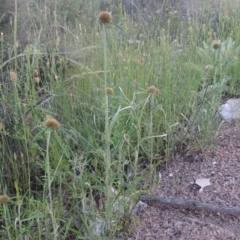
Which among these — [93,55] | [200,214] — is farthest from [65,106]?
[200,214]

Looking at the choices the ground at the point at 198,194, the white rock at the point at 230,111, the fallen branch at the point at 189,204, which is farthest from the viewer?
the white rock at the point at 230,111

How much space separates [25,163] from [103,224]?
0.67 m

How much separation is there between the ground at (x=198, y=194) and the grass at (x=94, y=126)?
8 cm

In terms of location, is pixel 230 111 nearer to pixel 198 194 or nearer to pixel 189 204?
pixel 198 194

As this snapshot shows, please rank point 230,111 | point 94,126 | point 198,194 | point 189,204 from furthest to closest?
point 230,111 → point 94,126 → point 198,194 → point 189,204

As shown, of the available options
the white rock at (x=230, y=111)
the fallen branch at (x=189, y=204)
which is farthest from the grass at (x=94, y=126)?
the white rock at (x=230, y=111)

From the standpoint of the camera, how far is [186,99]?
312cm

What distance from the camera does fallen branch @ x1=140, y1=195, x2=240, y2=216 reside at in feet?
7.69

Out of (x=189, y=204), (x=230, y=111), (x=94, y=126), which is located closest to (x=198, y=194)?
(x=189, y=204)

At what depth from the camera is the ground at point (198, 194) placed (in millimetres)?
2215

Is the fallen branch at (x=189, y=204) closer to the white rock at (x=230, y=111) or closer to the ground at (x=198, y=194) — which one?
the ground at (x=198, y=194)

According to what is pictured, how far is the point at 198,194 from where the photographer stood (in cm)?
252

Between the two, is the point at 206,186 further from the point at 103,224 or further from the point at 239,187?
the point at 103,224

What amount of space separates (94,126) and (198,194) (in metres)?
0.65
